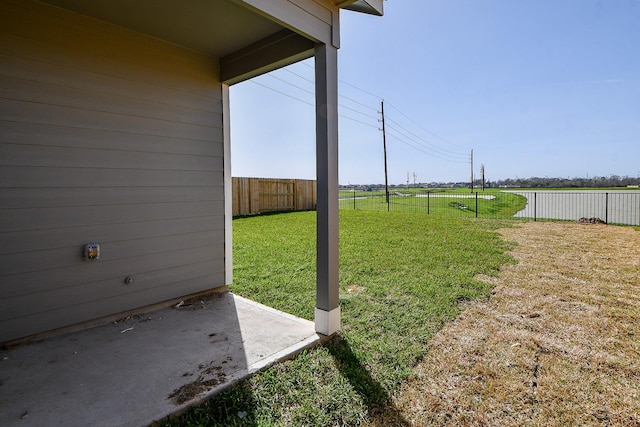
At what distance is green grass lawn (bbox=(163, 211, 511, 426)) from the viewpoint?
166 centimetres

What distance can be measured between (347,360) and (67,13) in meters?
3.40

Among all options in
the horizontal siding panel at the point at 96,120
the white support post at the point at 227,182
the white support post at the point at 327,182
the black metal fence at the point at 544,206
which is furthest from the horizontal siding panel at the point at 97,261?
the black metal fence at the point at 544,206

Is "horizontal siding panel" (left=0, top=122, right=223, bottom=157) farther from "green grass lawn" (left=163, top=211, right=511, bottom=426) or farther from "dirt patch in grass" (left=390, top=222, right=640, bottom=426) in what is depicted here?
"dirt patch in grass" (left=390, top=222, right=640, bottom=426)

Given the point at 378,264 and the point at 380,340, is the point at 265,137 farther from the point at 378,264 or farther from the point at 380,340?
the point at 380,340

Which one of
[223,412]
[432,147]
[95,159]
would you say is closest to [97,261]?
[95,159]

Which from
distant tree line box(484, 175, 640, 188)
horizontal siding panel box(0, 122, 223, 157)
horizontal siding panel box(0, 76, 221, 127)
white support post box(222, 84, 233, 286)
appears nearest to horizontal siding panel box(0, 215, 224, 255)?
white support post box(222, 84, 233, 286)

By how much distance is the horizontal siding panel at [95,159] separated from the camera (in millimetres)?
2268

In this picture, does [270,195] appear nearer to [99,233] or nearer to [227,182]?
[227,182]

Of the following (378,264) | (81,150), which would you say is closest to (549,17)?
(378,264)

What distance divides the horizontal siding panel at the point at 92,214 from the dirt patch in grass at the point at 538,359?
102 inches

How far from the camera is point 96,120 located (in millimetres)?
2613

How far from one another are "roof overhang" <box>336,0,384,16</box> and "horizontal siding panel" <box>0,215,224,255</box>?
7.88 feet

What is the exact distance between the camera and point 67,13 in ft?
8.05

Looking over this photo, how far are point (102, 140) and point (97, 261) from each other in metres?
A: 1.03
